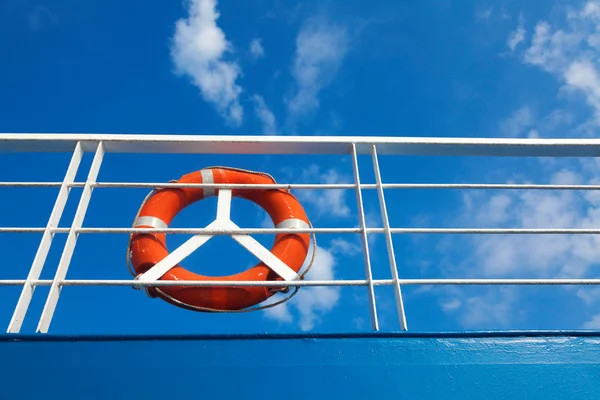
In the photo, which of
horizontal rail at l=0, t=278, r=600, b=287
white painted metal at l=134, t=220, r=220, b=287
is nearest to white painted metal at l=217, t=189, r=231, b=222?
white painted metal at l=134, t=220, r=220, b=287

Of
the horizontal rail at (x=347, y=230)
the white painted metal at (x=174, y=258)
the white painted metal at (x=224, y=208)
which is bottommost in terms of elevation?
the horizontal rail at (x=347, y=230)

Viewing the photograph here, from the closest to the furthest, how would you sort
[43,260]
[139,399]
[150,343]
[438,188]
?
1. [139,399]
2. [150,343]
3. [43,260]
4. [438,188]

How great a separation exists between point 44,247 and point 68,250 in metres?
0.08

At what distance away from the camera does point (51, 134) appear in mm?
2080

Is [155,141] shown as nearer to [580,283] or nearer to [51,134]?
[51,134]

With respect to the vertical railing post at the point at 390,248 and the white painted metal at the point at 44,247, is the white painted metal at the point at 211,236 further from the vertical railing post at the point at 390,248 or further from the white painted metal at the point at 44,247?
the vertical railing post at the point at 390,248

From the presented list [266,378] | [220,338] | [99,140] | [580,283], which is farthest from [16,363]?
[580,283]

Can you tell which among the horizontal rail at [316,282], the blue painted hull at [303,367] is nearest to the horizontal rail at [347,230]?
the horizontal rail at [316,282]

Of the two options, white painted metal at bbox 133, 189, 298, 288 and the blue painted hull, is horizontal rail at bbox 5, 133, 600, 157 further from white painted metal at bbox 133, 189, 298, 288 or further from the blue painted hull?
the blue painted hull

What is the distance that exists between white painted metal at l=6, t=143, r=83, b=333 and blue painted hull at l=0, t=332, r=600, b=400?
0.14 metres

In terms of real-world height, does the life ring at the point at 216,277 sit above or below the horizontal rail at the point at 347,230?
above

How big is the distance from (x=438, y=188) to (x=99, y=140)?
1.51 meters

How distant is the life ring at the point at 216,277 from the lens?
218 cm

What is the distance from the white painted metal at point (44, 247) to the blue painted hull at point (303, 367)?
14 centimetres
